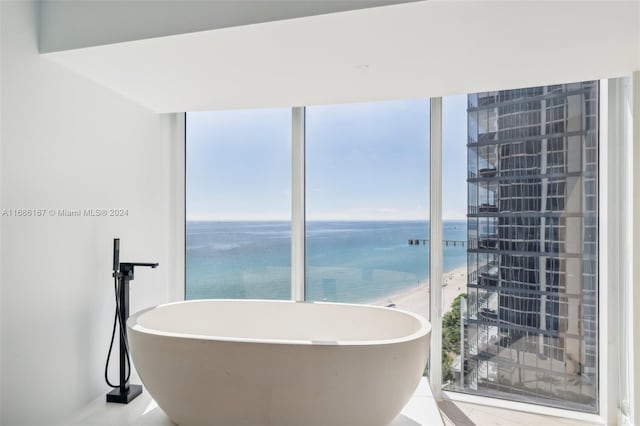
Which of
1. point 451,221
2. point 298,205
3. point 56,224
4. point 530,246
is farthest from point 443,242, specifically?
point 56,224

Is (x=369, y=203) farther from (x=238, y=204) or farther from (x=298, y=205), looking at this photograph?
(x=238, y=204)

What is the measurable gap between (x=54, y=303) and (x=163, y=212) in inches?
44.2

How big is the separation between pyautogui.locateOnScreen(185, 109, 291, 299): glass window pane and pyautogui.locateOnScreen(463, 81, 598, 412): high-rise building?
1390 mm

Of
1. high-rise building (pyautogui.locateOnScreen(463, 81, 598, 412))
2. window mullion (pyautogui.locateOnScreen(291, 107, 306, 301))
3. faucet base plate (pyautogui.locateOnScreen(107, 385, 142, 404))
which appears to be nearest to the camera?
faucet base plate (pyautogui.locateOnScreen(107, 385, 142, 404))

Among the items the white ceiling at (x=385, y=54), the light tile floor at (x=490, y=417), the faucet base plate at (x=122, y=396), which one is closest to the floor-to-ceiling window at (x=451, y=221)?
the light tile floor at (x=490, y=417)

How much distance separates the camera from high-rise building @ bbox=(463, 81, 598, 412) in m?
2.52

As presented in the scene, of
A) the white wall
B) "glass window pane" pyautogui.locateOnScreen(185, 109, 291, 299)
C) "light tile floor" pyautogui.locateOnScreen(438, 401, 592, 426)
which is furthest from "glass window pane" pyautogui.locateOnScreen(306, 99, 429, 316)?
the white wall

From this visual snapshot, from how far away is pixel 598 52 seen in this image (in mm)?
1804

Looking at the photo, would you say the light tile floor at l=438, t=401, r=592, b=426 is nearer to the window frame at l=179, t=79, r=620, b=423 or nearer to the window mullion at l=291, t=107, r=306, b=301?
the window frame at l=179, t=79, r=620, b=423

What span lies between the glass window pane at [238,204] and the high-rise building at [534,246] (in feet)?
4.56

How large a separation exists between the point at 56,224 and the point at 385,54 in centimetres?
182

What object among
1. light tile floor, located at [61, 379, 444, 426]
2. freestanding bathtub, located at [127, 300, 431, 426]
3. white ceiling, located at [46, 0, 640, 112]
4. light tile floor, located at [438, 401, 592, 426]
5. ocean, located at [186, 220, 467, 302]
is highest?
white ceiling, located at [46, 0, 640, 112]

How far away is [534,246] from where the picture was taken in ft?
8.49

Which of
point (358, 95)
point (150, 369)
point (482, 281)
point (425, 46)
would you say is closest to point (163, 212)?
point (150, 369)
